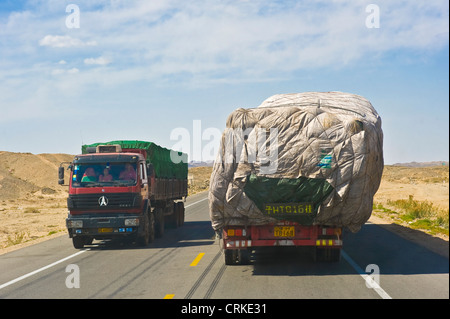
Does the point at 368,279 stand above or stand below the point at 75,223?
below

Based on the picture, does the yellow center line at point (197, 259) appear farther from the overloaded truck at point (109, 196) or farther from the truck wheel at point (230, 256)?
the overloaded truck at point (109, 196)

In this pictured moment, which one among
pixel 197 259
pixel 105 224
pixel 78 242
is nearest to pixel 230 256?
pixel 197 259

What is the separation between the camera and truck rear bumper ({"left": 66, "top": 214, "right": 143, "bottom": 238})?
15.6 metres

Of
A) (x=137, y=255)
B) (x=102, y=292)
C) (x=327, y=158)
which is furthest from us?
(x=137, y=255)

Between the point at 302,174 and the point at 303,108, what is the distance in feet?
4.84

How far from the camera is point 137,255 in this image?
14.6 meters

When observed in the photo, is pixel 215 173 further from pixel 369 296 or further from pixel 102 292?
pixel 369 296

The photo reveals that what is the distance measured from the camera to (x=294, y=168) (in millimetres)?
11211

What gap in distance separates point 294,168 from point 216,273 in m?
2.72

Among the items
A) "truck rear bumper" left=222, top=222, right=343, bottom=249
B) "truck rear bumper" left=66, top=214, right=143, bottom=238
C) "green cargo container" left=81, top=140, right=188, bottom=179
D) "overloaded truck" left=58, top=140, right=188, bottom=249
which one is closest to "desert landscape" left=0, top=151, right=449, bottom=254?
"truck rear bumper" left=66, top=214, right=143, bottom=238

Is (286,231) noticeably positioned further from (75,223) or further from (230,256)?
(75,223)

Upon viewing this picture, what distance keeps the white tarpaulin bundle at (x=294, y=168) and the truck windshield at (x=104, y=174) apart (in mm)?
5340
